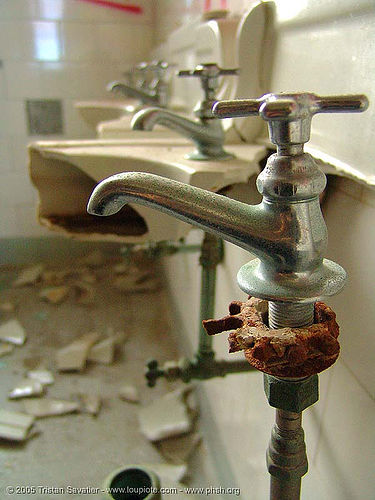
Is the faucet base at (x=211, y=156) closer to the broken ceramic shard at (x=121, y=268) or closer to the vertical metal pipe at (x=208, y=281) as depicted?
the vertical metal pipe at (x=208, y=281)

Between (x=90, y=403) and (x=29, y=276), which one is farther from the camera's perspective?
(x=29, y=276)

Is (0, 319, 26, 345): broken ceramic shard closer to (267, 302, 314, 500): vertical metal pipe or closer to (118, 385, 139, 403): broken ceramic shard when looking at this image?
(118, 385, 139, 403): broken ceramic shard

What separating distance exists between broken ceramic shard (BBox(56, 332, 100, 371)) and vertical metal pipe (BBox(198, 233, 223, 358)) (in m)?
0.73

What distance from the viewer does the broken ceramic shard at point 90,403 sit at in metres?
1.28

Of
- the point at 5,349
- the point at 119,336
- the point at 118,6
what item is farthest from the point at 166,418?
the point at 118,6

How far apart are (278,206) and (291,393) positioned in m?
0.17

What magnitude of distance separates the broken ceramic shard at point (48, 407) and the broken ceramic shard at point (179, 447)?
28cm

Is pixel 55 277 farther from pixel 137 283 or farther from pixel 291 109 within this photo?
pixel 291 109

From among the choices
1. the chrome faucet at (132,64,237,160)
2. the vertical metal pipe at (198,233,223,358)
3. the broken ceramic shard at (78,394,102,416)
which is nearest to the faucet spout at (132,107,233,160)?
the chrome faucet at (132,64,237,160)

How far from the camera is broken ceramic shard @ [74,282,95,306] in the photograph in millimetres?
1885

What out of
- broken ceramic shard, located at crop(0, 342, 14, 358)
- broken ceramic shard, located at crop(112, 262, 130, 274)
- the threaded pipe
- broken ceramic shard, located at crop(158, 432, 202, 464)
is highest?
Result: the threaded pipe

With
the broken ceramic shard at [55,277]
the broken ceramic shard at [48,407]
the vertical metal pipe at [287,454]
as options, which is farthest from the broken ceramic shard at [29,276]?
the vertical metal pipe at [287,454]

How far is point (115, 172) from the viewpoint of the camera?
2.28ft

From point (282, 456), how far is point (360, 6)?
0.43 metres
